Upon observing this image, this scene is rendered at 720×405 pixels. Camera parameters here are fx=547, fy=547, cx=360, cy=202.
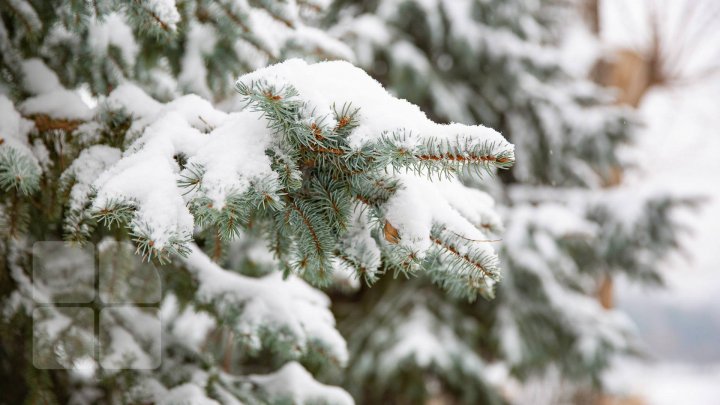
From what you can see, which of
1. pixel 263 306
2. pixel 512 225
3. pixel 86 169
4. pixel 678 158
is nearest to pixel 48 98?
pixel 86 169

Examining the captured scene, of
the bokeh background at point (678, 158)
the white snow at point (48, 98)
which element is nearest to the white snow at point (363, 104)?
the white snow at point (48, 98)

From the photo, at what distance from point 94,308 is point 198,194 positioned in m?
0.86

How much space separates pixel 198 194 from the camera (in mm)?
718

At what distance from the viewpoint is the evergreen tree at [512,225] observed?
3172 millimetres

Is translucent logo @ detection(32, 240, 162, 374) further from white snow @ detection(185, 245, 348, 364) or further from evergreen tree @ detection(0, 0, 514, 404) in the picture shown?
white snow @ detection(185, 245, 348, 364)

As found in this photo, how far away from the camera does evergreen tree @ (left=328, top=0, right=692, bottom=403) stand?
317 cm

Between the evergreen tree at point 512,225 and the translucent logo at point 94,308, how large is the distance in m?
1.84

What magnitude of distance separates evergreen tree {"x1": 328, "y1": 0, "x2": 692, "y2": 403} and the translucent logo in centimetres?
184

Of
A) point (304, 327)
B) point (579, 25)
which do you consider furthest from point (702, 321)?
point (304, 327)

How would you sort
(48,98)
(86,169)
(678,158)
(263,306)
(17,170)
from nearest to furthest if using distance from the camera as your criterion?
(17,170)
(86,169)
(48,98)
(263,306)
(678,158)

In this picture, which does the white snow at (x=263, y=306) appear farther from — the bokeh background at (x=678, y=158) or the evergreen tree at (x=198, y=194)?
the bokeh background at (x=678, y=158)

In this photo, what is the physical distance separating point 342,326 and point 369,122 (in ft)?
9.72

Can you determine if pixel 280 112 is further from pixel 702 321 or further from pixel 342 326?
pixel 702 321

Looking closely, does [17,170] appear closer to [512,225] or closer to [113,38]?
[113,38]
